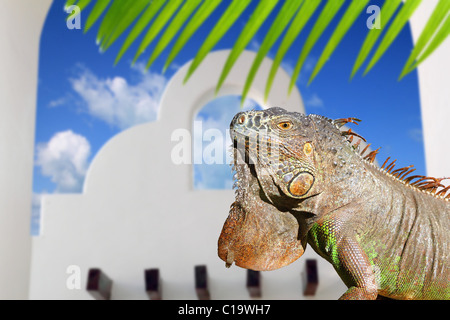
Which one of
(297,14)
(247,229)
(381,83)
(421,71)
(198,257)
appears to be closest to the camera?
(297,14)

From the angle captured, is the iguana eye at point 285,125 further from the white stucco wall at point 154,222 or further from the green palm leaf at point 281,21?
the white stucco wall at point 154,222

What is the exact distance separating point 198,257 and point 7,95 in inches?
110

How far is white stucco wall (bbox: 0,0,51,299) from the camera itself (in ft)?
9.93

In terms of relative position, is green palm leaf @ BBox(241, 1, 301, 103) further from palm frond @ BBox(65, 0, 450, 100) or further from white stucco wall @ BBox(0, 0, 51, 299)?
white stucco wall @ BBox(0, 0, 51, 299)

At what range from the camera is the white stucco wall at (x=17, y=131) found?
9.93 feet

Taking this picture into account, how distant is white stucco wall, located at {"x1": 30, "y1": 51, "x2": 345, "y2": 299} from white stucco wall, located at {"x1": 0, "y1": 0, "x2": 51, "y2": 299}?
1534mm

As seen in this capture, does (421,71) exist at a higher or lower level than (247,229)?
higher

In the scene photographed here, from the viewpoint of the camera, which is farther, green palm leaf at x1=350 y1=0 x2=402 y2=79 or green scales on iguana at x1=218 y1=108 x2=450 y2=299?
green scales on iguana at x1=218 y1=108 x2=450 y2=299

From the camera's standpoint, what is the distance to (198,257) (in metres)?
5.29

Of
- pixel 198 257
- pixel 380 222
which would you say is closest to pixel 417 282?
pixel 380 222
